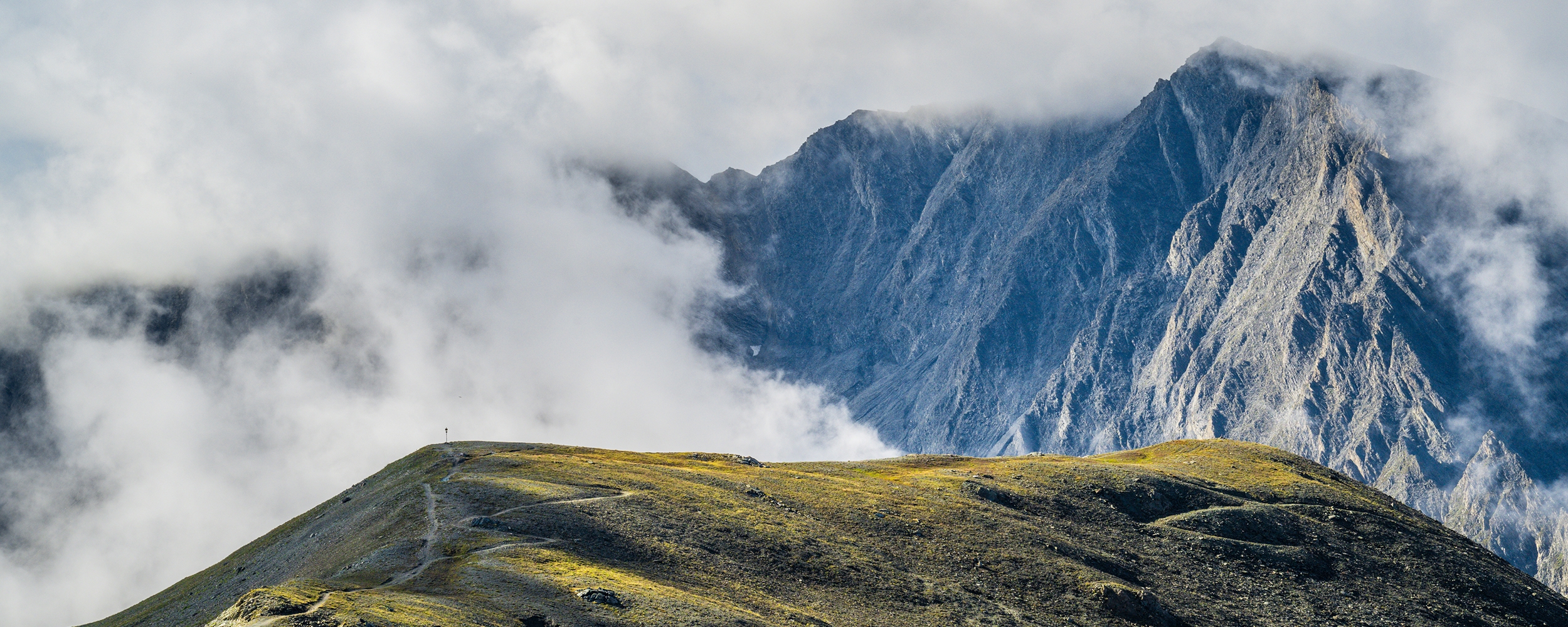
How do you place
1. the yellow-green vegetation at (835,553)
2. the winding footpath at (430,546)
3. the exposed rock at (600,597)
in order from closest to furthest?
the winding footpath at (430,546), the exposed rock at (600,597), the yellow-green vegetation at (835,553)

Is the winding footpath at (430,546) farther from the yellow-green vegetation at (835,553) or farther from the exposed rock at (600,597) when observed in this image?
the exposed rock at (600,597)

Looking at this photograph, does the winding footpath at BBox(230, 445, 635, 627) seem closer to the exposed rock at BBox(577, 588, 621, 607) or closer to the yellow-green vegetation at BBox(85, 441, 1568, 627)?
the yellow-green vegetation at BBox(85, 441, 1568, 627)

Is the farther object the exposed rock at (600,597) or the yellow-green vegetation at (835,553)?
the yellow-green vegetation at (835,553)

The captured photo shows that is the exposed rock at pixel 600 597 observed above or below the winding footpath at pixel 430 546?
below

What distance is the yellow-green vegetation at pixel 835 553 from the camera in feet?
256

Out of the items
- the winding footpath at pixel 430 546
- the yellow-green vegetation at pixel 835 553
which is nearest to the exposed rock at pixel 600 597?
the yellow-green vegetation at pixel 835 553

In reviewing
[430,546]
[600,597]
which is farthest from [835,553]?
[430,546]

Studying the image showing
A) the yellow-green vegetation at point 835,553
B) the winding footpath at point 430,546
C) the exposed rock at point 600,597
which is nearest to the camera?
the winding footpath at point 430,546

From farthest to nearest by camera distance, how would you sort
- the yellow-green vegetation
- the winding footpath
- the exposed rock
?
the yellow-green vegetation → the exposed rock → the winding footpath

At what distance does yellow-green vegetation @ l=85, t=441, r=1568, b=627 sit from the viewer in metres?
78.0

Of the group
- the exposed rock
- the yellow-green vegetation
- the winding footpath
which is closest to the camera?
the winding footpath

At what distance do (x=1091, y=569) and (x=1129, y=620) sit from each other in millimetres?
8356

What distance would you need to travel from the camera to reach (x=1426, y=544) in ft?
416

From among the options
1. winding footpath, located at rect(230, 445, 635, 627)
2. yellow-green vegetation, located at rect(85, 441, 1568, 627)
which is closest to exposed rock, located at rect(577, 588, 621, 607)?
yellow-green vegetation, located at rect(85, 441, 1568, 627)
